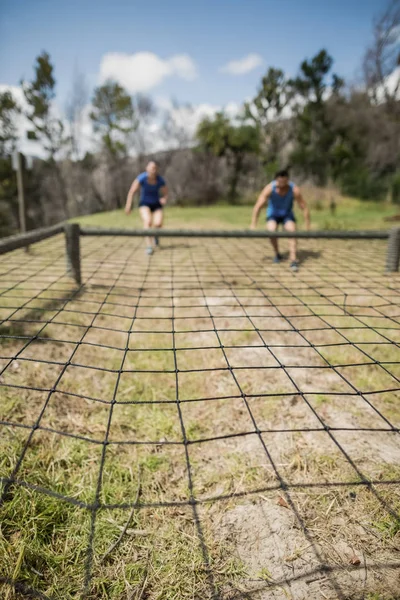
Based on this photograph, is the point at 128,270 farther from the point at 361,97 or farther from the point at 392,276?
the point at 361,97

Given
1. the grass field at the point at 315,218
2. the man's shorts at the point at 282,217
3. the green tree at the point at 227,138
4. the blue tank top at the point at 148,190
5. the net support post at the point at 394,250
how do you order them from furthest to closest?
the green tree at the point at 227,138
the grass field at the point at 315,218
the blue tank top at the point at 148,190
the man's shorts at the point at 282,217
the net support post at the point at 394,250

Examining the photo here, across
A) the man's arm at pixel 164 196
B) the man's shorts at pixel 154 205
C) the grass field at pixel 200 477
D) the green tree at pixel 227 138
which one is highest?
the green tree at pixel 227 138

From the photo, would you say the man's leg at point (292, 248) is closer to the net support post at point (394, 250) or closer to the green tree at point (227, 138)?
the net support post at point (394, 250)

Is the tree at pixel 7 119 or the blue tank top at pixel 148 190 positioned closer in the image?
the blue tank top at pixel 148 190

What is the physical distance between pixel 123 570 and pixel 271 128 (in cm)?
1986

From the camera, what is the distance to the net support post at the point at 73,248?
3158 millimetres

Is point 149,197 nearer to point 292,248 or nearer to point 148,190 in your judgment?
point 148,190

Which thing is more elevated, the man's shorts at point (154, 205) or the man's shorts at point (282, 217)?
the man's shorts at point (154, 205)

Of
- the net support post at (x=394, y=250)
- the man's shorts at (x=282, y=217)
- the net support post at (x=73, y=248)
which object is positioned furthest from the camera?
the man's shorts at (x=282, y=217)

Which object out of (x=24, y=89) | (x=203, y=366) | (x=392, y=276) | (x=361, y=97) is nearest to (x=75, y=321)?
(x=203, y=366)

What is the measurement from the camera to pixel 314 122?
19172mm

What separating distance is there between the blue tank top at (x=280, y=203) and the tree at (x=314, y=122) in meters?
16.0

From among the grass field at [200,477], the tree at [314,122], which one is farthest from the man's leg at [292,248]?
the tree at [314,122]

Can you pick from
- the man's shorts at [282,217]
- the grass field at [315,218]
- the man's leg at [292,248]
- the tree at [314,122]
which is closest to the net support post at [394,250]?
the man's leg at [292,248]
